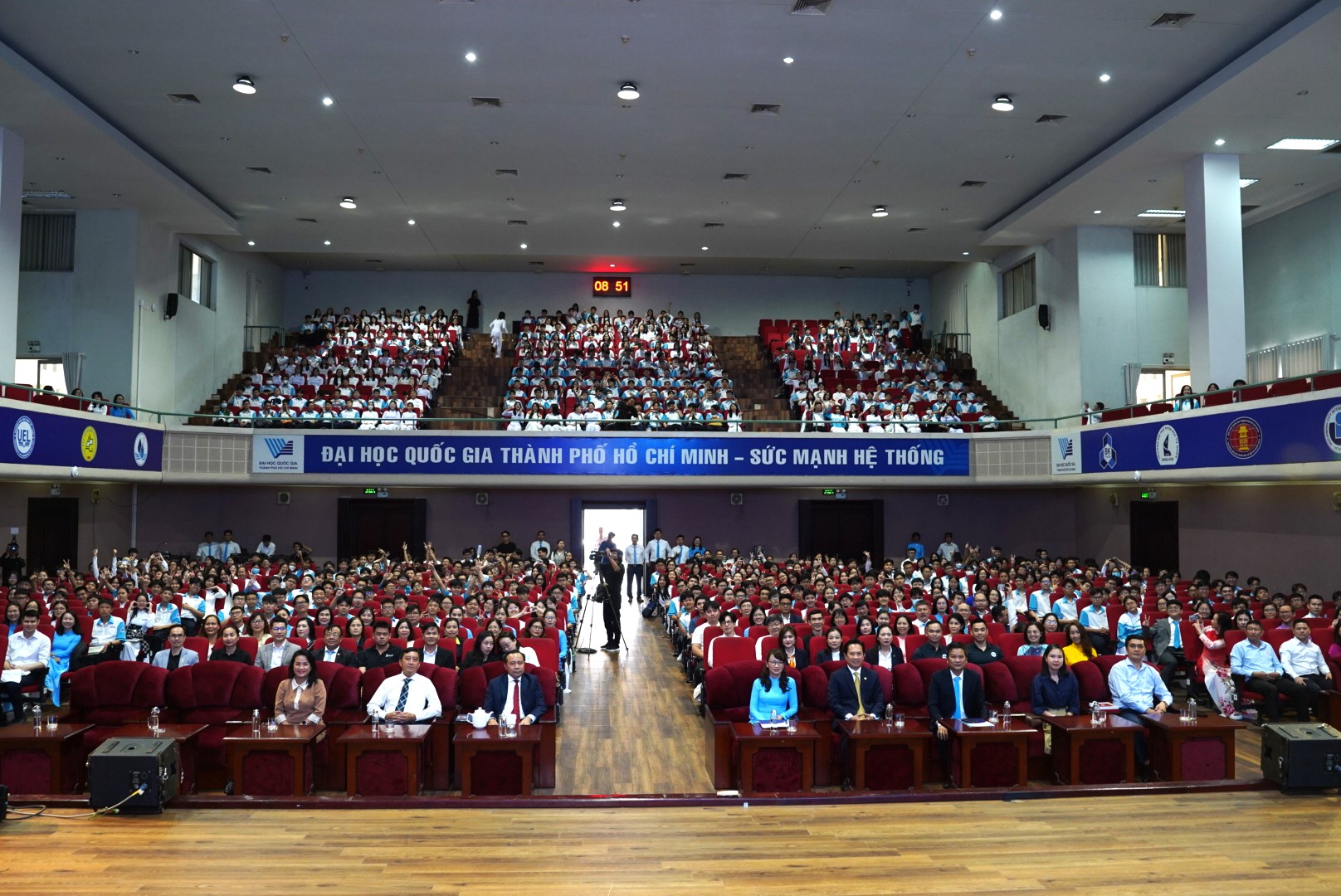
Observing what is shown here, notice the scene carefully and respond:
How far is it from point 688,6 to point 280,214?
11.8 meters

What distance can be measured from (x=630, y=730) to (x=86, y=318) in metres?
15.0

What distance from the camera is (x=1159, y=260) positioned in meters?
19.9

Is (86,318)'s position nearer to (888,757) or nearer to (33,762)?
(33,762)

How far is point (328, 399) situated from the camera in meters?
20.3

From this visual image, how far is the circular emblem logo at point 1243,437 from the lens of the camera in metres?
13.0

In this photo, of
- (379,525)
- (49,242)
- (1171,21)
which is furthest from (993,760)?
(49,242)

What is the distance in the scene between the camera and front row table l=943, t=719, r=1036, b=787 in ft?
22.3

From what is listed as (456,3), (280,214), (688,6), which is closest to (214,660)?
(456,3)

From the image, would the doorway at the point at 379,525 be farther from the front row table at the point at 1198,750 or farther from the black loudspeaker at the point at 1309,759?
the black loudspeaker at the point at 1309,759

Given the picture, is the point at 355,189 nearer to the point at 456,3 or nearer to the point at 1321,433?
the point at 456,3

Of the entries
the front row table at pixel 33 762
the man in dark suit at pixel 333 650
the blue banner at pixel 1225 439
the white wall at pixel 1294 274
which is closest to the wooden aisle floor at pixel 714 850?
the front row table at pixel 33 762

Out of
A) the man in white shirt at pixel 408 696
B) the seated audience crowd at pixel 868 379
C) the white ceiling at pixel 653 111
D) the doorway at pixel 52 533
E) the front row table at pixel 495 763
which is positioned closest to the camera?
the front row table at pixel 495 763

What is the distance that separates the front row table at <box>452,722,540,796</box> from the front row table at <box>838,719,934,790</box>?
7.32 feet

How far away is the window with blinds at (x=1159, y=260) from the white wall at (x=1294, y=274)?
118 centimetres
